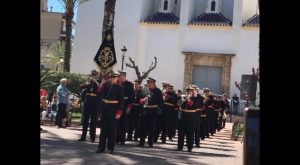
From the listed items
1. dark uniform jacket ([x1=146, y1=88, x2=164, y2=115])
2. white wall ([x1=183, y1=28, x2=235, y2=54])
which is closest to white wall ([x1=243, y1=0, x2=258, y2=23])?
white wall ([x1=183, y1=28, x2=235, y2=54])

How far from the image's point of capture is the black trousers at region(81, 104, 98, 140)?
12797 mm

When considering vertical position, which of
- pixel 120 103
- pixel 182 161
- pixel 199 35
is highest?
pixel 199 35

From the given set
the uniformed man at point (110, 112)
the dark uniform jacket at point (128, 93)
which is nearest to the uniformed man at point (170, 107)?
the dark uniform jacket at point (128, 93)

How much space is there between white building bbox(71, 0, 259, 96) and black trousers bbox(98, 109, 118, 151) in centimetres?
2528

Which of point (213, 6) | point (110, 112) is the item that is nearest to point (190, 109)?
point (110, 112)

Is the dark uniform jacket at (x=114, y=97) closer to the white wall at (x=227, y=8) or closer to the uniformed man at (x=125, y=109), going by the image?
the uniformed man at (x=125, y=109)

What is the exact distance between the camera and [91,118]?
12797mm

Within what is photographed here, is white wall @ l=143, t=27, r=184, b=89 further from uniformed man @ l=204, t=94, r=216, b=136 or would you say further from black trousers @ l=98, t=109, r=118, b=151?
black trousers @ l=98, t=109, r=118, b=151

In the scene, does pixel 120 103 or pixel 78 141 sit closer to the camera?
pixel 120 103
